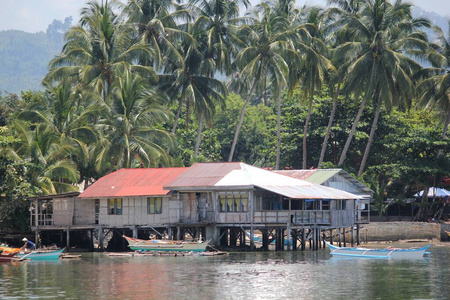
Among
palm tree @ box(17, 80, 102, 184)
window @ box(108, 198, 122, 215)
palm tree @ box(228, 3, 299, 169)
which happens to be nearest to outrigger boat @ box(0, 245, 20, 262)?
window @ box(108, 198, 122, 215)

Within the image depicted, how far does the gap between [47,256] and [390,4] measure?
3642cm

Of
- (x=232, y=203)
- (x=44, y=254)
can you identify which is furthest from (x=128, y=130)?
(x=44, y=254)

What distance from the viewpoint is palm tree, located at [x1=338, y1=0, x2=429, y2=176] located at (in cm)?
7062

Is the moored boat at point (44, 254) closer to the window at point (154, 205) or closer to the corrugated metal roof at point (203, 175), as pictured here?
the window at point (154, 205)

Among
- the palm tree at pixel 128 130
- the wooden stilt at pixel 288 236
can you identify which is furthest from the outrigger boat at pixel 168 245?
the palm tree at pixel 128 130

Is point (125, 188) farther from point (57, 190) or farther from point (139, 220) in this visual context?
point (57, 190)

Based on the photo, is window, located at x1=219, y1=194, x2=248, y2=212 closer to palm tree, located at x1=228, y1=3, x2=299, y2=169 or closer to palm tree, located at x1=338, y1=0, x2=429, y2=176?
palm tree, located at x1=228, y1=3, x2=299, y2=169

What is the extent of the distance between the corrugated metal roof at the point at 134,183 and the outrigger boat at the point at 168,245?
336 cm

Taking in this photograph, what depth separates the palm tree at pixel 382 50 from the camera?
70.6 m

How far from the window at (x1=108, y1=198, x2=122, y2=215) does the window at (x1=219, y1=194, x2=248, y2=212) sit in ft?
23.8

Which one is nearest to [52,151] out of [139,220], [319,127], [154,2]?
[139,220]

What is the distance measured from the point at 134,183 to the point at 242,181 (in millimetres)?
7918

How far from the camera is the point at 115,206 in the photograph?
58.5m

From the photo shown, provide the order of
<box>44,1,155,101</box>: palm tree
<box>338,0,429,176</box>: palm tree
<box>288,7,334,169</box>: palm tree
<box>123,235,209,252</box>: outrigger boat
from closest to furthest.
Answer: <box>123,235,209,252</box>: outrigger boat < <box>44,1,155,101</box>: palm tree < <box>338,0,429,176</box>: palm tree < <box>288,7,334,169</box>: palm tree
